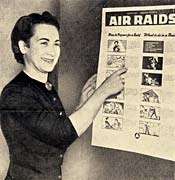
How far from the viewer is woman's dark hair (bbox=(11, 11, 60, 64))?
0.77 metres

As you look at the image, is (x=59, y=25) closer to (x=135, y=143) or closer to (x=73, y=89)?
(x=73, y=89)

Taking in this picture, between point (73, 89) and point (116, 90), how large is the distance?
8 centimetres

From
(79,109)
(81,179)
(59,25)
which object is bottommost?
(81,179)

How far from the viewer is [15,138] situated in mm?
783

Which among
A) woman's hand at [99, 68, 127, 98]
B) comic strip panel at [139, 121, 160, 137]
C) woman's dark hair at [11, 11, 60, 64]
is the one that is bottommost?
comic strip panel at [139, 121, 160, 137]

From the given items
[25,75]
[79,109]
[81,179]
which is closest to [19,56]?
[25,75]

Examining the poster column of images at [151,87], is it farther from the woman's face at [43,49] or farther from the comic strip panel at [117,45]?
the woman's face at [43,49]

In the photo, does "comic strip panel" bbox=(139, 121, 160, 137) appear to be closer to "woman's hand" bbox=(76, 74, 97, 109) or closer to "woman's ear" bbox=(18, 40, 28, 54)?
"woman's hand" bbox=(76, 74, 97, 109)

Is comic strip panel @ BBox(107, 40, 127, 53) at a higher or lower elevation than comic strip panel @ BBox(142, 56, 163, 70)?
higher

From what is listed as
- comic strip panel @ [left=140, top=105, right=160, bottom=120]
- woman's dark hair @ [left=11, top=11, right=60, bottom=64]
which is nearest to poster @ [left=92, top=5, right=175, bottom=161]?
comic strip panel @ [left=140, top=105, right=160, bottom=120]

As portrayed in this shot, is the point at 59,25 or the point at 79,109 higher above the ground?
the point at 59,25

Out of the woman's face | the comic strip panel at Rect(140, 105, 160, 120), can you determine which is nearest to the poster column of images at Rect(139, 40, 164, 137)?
the comic strip panel at Rect(140, 105, 160, 120)

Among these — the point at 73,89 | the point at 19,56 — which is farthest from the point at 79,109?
the point at 19,56

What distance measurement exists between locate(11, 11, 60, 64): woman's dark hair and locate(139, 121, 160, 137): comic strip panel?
24cm
